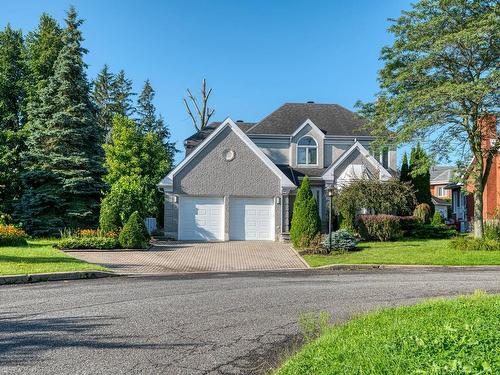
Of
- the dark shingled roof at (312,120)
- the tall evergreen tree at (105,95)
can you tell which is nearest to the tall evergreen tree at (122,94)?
the tall evergreen tree at (105,95)

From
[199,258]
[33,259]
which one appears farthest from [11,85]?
[199,258]

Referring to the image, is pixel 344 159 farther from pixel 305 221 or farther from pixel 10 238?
pixel 10 238

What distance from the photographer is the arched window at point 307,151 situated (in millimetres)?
28391

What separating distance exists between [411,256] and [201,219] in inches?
434

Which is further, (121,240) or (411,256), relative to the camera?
(121,240)

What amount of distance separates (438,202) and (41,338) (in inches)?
1646

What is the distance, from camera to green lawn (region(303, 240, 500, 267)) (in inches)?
600

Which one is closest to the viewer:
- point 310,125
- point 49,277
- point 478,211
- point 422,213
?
point 49,277

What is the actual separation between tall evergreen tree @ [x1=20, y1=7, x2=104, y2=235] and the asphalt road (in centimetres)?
1514

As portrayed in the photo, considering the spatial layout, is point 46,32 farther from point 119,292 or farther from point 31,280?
point 119,292

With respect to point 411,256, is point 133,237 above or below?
above

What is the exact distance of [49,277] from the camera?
11.6m

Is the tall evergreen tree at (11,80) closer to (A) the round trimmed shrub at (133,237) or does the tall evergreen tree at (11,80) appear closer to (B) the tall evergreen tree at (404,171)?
(A) the round trimmed shrub at (133,237)

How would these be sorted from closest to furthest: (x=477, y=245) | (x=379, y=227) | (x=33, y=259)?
(x=33, y=259), (x=477, y=245), (x=379, y=227)
